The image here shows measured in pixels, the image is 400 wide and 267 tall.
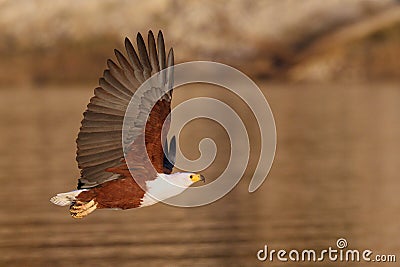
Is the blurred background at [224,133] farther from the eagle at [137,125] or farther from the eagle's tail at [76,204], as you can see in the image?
the eagle at [137,125]

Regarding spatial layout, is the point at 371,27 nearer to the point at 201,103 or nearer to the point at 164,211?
the point at 201,103

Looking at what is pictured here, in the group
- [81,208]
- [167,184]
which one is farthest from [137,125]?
[81,208]

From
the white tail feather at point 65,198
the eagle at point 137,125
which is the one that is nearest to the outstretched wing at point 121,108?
the eagle at point 137,125

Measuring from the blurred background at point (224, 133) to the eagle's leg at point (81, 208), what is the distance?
2.98 m

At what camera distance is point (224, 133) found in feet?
113

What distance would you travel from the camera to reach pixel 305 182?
75.3 feet

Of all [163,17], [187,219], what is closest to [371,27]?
[163,17]

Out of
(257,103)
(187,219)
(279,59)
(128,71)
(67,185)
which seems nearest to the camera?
(128,71)

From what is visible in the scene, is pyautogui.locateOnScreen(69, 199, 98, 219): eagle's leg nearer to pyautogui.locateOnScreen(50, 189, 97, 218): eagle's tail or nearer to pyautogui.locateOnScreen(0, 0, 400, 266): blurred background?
pyautogui.locateOnScreen(50, 189, 97, 218): eagle's tail

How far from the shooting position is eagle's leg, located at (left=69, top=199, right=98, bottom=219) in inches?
481

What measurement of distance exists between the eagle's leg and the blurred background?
117 inches

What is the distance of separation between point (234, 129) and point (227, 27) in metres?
28.6

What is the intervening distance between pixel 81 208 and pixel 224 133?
22.3 meters

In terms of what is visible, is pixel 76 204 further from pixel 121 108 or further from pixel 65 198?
pixel 121 108
